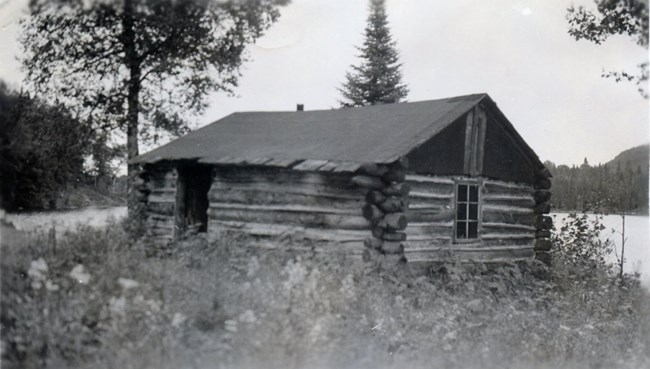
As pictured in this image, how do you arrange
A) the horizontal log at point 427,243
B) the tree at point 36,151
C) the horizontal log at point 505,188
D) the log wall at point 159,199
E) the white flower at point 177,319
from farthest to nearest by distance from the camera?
the log wall at point 159,199 < the horizontal log at point 505,188 < the horizontal log at point 427,243 < the tree at point 36,151 < the white flower at point 177,319

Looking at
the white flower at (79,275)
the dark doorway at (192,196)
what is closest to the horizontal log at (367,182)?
the dark doorway at (192,196)

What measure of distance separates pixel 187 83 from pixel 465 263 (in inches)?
391

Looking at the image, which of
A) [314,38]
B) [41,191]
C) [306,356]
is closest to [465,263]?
[314,38]

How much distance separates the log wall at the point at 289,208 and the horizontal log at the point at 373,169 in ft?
1.47

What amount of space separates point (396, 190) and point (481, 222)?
3261 mm

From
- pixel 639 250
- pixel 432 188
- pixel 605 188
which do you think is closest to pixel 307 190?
pixel 432 188

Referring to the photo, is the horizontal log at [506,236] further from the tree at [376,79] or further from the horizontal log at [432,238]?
the tree at [376,79]

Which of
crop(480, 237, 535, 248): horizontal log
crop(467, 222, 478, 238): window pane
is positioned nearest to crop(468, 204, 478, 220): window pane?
crop(467, 222, 478, 238): window pane

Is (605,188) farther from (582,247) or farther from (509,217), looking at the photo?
(509,217)

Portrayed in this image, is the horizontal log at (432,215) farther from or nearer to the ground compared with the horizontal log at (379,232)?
farther from the ground

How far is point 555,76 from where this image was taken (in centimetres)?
1193

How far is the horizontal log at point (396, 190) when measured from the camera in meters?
9.34

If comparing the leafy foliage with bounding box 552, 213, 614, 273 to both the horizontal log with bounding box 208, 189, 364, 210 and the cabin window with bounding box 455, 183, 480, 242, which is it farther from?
the horizontal log with bounding box 208, 189, 364, 210

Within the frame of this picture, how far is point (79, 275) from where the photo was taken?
5680 mm
